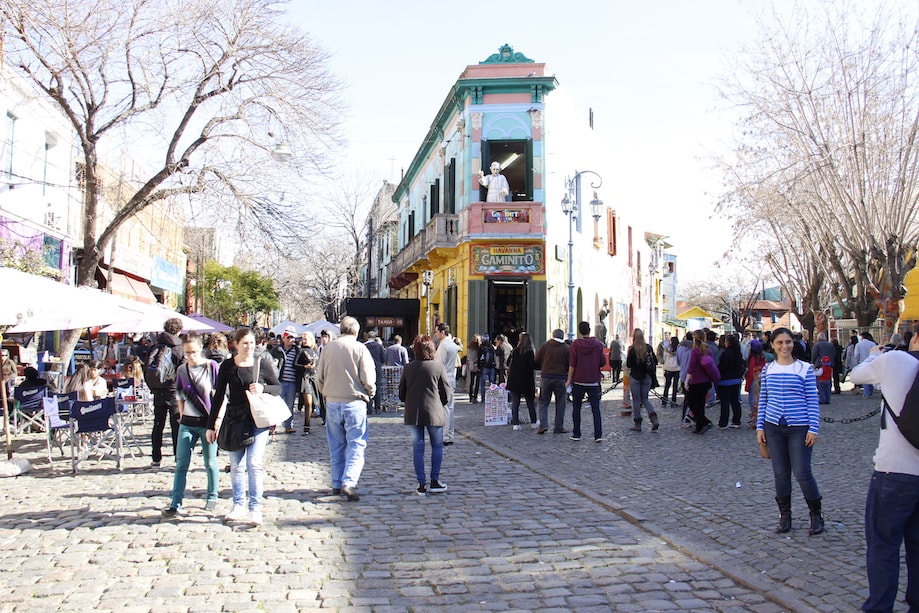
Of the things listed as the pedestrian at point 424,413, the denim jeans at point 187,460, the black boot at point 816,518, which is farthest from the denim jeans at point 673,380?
the denim jeans at point 187,460

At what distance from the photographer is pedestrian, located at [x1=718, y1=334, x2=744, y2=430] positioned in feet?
43.5

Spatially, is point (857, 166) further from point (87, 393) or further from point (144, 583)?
point (144, 583)

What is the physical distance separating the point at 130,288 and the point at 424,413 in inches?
926

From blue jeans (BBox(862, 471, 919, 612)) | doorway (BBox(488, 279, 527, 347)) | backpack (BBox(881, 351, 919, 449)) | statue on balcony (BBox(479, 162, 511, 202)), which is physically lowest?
blue jeans (BBox(862, 471, 919, 612))

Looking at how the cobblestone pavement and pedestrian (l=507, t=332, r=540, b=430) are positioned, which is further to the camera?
pedestrian (l=507, t=332, r=540, b=430)

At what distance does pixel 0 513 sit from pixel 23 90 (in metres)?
14.3

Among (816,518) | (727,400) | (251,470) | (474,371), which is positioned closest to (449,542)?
(251,470)

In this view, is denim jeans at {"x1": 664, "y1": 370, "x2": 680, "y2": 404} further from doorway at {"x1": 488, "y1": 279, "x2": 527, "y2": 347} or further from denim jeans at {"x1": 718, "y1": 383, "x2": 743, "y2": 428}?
doorway at {"x1": 488, "y1": 279, "x2": 527, "y2": 347}

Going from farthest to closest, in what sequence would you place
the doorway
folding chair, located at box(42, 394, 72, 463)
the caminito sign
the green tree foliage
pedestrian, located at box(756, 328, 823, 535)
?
1. the green tree foliage
2. the doorway
3. the caminito sign
4. folding chair, located at box(42, 394, 72, 463)
5. pedestrian, located at box(756, 328, 823, 535)

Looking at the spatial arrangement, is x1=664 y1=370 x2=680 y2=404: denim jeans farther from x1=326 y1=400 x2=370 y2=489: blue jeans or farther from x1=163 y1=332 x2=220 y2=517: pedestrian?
x1=163 y1=332 x2=220 y2=517: pedestrian

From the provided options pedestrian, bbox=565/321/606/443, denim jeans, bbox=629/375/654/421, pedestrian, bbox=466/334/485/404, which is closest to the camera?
pedestrian, bbox=565/321/606/443

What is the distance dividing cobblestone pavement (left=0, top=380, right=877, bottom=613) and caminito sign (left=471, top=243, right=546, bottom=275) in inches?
534

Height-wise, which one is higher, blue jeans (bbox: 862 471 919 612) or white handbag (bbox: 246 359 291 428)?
white handbag (bbox: 246 359 291 428)

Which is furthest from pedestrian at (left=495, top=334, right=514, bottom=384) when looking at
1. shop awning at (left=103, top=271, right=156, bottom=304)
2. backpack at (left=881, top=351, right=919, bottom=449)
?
backpack at (left=881, top=351, right=919, bottom=449)
